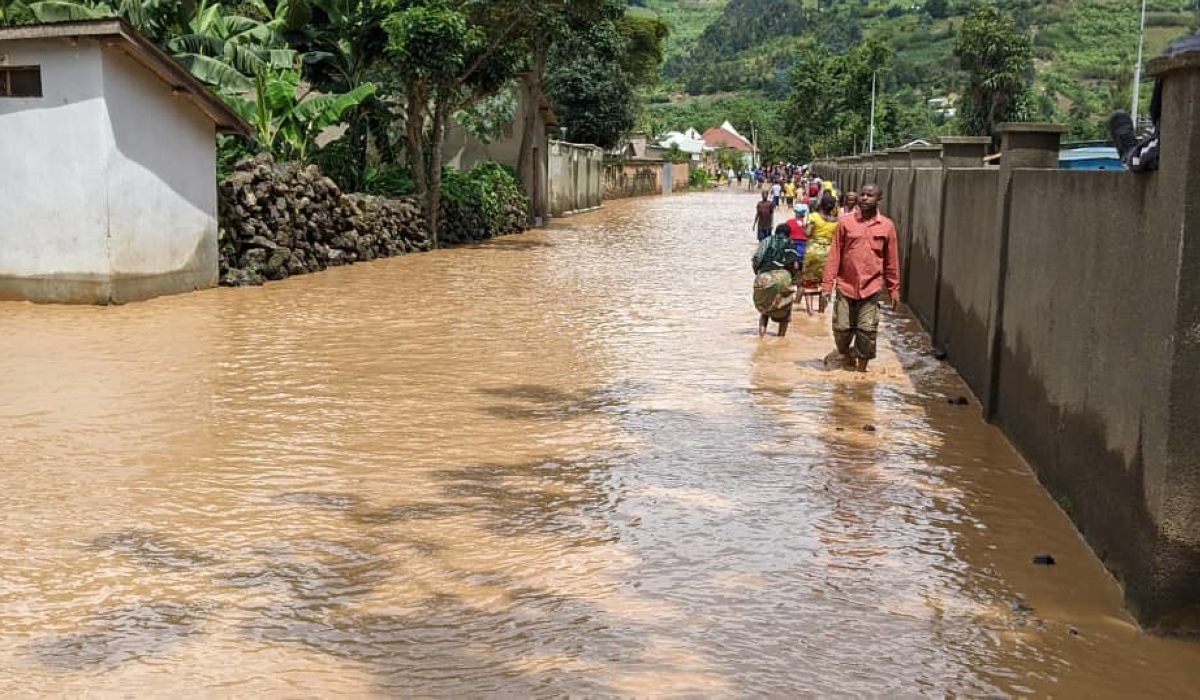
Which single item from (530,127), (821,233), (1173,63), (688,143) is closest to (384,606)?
(1173,63)

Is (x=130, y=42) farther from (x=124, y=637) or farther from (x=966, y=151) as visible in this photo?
(x=124, y=637)

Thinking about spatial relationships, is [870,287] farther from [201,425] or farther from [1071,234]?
[201,425]

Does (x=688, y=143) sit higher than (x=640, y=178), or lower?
higher

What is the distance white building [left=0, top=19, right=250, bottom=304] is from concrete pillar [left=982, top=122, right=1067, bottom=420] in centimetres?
1151

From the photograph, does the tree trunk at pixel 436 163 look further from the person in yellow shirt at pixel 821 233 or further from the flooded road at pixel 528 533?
the flooded road at pixel 528 533

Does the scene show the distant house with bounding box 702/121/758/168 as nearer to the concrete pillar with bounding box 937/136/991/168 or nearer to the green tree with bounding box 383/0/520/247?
the green tree with bounding box 383/0/520/247

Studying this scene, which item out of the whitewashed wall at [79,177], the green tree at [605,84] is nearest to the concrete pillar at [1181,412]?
the whitewashed wall at [79,177]

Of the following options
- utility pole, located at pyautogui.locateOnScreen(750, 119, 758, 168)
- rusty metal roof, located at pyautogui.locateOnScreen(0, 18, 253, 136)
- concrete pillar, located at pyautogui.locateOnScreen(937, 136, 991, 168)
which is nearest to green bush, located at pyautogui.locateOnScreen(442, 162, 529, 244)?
rusty metal roof, located at pyautogui.locateOnScreen(0, 18, 253, 136)

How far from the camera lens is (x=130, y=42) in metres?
15.6

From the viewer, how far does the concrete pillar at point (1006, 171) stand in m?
8.72

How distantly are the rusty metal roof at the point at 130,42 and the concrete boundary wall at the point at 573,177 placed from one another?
23.6 metres

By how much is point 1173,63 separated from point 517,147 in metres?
32.0

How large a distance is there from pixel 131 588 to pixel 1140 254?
4.94 meters

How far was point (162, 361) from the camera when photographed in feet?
38.8
